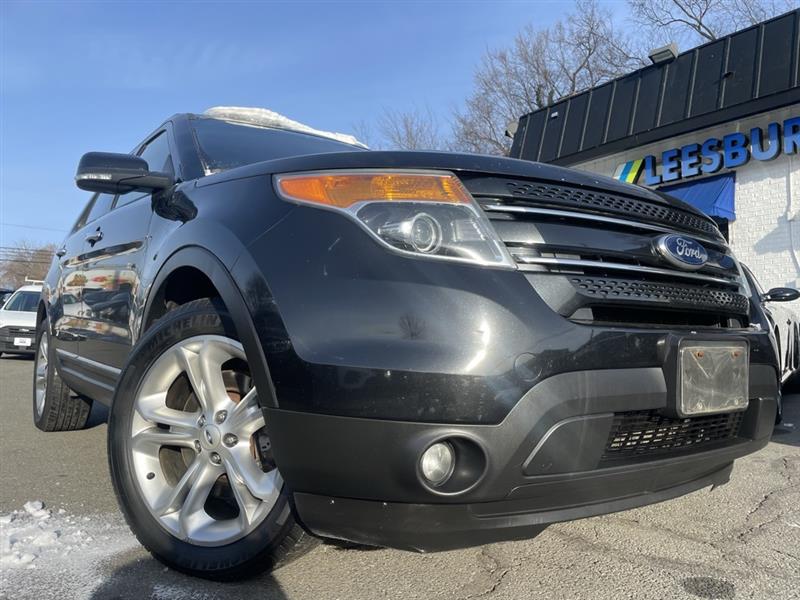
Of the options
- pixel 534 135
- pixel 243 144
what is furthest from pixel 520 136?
pixel 243 144

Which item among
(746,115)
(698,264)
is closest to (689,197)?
(746,115)

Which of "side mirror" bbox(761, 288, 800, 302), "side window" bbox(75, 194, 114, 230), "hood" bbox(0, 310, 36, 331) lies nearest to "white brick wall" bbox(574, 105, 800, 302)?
"side mirror" bbox(761, 288, 800, 302)

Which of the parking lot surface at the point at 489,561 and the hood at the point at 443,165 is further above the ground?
the hood at the point at 443,165

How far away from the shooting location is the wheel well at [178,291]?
7.93 feet

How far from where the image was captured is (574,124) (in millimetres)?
12977

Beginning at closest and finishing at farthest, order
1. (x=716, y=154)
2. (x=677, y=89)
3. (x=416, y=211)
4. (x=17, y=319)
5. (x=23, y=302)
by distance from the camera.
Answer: (x=416, y=211), (x=716, y=154), (x=677, y=89), (x=17, y=319), (x=23, y=302)

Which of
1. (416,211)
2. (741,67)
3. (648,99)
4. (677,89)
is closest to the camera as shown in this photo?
(416,211)

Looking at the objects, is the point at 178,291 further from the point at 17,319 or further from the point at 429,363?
the point at 17,319

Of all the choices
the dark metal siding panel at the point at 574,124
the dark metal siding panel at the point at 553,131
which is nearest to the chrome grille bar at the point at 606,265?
the dark metal siding panel at the point at 574,124

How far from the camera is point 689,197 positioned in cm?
1118

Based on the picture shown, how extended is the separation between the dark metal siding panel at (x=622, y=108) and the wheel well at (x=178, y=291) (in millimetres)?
10883

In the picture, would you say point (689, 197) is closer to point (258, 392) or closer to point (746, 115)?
point (746, 115)

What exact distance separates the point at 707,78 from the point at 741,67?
0.57 metres

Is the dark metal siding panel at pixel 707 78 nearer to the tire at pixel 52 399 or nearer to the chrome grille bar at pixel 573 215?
the chrome grille bar at pixel 573 215
